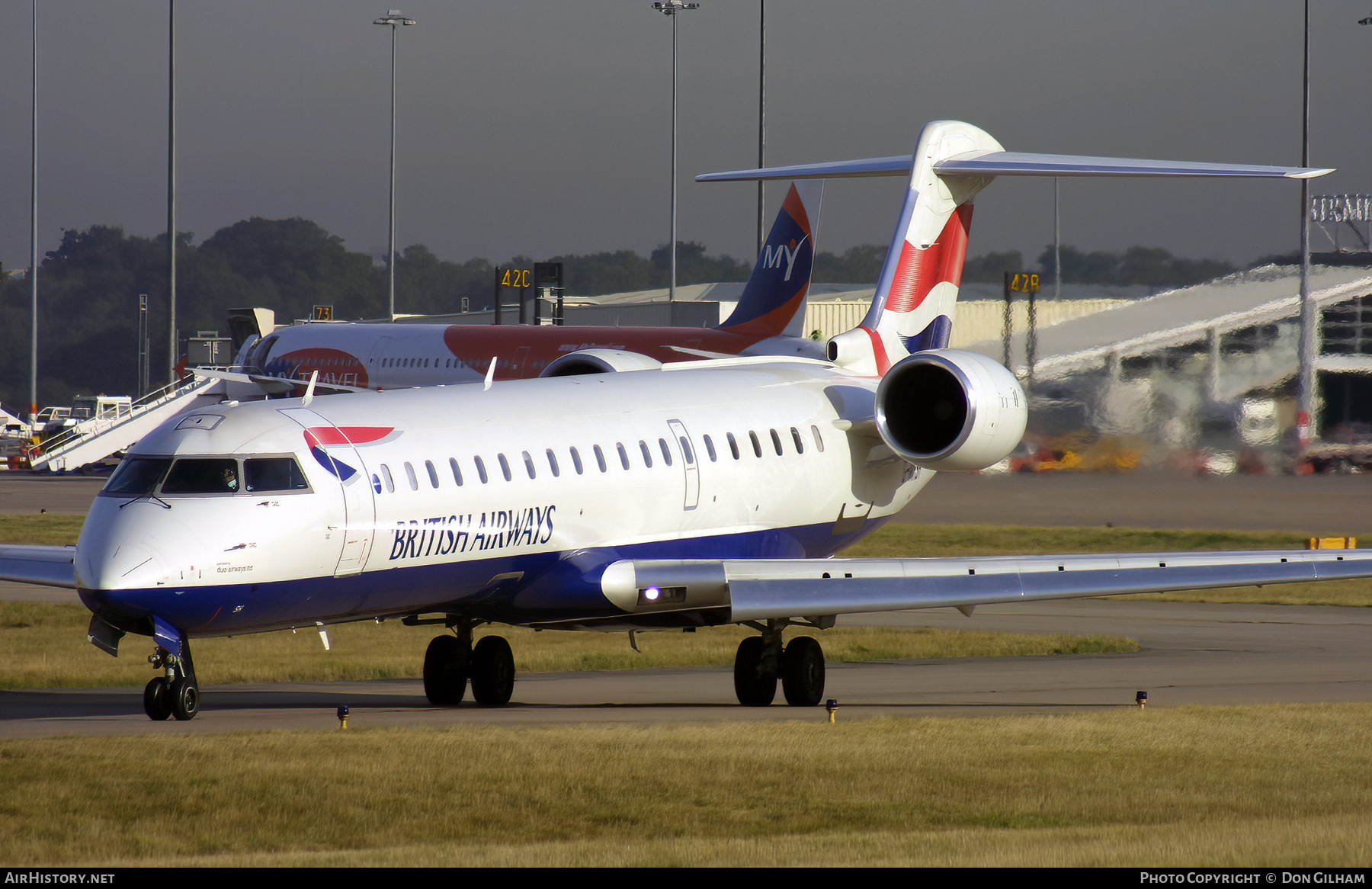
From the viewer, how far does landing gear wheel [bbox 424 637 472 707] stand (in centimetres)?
2020

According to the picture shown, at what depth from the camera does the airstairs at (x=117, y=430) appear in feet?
217

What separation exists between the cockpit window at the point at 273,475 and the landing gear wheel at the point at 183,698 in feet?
5.92

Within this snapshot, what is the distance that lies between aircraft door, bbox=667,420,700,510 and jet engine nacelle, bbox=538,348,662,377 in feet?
8.67

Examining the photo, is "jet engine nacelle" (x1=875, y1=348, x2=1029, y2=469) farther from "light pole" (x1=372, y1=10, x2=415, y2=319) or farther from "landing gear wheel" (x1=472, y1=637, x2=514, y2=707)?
"light pole" (x1=372, y1=10, x2=415, y2=319)

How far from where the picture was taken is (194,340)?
8494 centimetres

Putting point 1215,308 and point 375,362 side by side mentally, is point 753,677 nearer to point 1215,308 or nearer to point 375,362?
point 1215,308

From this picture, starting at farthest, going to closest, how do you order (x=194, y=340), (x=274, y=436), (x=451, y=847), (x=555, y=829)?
(x=194, y=340)
(x=274, y=436)
(x=555, y=829)
(x=451, y=847)

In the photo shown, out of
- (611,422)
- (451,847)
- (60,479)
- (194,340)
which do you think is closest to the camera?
(451,847)

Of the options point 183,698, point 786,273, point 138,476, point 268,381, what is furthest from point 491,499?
point 268,381

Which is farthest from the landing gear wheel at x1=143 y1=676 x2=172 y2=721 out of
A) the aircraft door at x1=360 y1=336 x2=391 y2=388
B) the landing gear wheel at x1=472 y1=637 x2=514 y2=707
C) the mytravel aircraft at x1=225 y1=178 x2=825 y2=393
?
the aircraft door at x1=360 y1=336 x2=391 y2=388

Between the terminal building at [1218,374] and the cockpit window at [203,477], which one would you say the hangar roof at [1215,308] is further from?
the cockpit window at [203,477]

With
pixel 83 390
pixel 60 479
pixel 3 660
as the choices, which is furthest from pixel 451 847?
pixel 83 390
